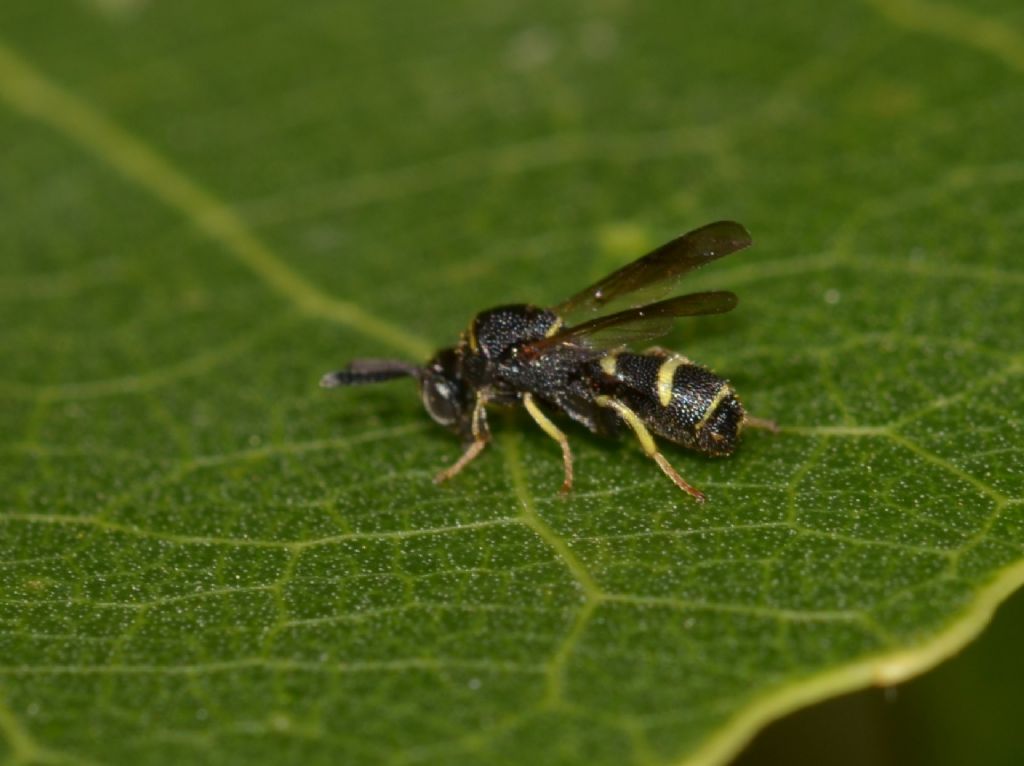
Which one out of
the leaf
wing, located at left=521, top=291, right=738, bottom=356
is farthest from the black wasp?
the leaf

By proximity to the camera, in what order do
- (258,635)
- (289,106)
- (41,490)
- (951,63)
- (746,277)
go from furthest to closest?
(289,106), (951,63), (746,277), (41,490), (258,635)

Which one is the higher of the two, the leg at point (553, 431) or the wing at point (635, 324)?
the wing at point (635, 324)

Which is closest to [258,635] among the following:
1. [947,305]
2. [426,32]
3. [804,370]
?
[804,370]

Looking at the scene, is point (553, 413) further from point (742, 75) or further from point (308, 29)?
point (308, 29)

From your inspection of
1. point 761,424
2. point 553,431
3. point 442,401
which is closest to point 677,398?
point 761,424

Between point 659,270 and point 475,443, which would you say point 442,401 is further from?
point 659,270

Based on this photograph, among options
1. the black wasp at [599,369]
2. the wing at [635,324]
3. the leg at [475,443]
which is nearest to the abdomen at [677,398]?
the black wasp at [599,369]

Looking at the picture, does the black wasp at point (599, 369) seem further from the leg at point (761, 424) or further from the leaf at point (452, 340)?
the leaf at point (452, 340)
